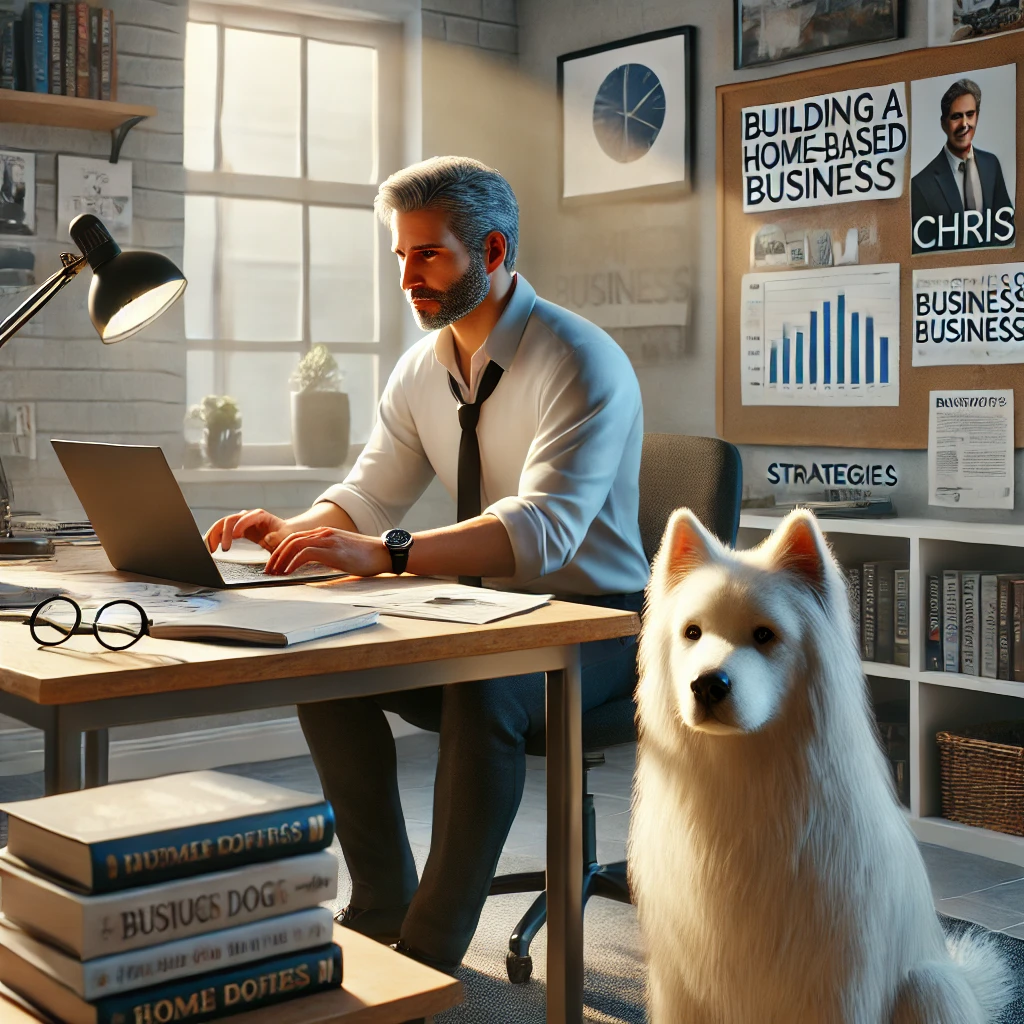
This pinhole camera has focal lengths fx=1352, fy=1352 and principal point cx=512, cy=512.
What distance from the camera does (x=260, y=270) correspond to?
4094 millimetres

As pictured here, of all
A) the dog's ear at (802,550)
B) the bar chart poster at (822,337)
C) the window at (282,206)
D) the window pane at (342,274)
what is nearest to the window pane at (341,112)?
the window at (282,206)

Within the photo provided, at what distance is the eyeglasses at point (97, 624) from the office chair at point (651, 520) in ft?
2.83

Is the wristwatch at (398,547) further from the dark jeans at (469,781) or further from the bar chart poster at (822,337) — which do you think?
the bar chart poster at (822,337)

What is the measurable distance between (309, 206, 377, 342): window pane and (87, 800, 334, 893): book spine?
318cm

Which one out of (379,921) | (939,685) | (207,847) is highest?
(207,847)

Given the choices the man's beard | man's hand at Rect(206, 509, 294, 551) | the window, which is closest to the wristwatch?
man's hand at Rect(206, 509, 294, 551)

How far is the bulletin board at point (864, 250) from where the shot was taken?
3.25m

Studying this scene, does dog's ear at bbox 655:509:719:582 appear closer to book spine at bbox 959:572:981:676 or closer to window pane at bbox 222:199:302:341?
book spine at bbox 959:572:981:676

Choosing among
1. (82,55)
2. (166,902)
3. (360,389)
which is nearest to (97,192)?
(82,55)

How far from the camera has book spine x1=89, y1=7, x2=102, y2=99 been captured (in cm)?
348

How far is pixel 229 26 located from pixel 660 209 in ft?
4.54

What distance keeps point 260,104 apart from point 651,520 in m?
2.30

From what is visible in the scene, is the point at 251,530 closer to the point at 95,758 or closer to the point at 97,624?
the point at 95,758

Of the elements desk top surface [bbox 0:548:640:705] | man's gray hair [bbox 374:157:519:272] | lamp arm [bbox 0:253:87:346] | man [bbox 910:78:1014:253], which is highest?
man [bbox 910:78:1014:253]
